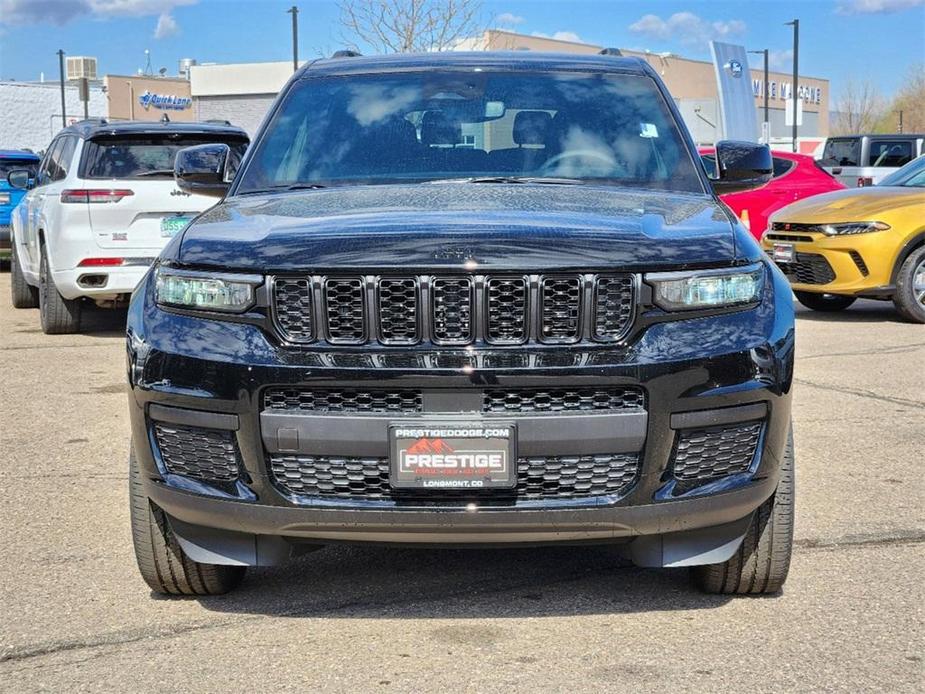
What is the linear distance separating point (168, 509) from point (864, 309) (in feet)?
35.8

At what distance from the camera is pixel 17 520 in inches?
201

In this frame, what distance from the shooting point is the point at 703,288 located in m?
3.52

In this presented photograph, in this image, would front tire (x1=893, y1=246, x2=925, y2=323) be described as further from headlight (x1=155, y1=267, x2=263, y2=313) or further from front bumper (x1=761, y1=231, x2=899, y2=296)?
headlight (x1=155, y1=267, x2=263, y2=313)

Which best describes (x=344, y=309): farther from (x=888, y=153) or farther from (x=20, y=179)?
(x=888, y=153)

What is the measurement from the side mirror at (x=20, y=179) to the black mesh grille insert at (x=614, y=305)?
33.2 feet

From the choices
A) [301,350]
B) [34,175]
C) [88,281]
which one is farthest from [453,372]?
[34,175]

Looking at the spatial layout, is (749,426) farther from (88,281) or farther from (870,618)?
(88,281)

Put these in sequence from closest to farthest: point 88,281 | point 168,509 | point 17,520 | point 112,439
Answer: point 168,509 → point 17,520 → point 112,439 → point 88,281

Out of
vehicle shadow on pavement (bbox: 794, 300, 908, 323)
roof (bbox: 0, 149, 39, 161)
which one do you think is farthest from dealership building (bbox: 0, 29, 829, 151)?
vehicle shadow on pavement (bbox: 794, 300, 908, 323)

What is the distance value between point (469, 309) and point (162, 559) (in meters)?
1.29

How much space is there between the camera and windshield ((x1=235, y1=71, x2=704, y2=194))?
182 inches

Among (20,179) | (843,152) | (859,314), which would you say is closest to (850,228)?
(859,314)

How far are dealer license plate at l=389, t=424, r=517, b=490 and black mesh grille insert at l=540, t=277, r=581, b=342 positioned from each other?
280mm

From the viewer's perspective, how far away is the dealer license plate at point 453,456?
3393mm
